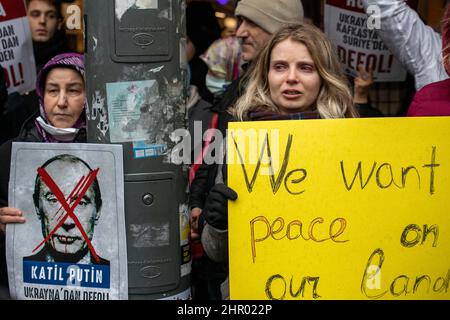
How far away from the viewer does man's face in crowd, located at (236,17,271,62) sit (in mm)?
4258

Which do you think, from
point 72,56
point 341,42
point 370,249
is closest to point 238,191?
point 370,249

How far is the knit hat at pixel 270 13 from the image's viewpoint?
4.24 metres

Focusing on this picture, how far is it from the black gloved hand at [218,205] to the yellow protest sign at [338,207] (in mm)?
38

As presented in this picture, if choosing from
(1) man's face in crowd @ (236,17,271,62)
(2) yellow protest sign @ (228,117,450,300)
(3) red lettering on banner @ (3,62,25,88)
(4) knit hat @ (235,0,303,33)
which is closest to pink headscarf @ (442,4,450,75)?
(2) yellow protest sign @ (228,117,450,300)

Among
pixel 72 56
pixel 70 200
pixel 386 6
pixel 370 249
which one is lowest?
pixel 370 249

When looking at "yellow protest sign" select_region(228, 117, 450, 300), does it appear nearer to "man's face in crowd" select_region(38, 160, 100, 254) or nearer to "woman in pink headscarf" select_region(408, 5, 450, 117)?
"woman in pink headscarf" select_region(408, 5, 450, 117)

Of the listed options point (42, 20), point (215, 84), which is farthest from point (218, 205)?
point (42, 20)

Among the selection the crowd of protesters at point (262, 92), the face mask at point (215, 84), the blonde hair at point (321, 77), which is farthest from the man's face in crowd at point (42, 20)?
the blonde hair at point (321, 77)

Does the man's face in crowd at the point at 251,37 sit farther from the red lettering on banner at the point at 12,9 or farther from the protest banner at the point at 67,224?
the red lettering on banner at the point at 12,9

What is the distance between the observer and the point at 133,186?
294cm

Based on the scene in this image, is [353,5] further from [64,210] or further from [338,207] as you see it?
[64,210]

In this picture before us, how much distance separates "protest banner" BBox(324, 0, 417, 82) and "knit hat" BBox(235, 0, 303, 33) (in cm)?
72
